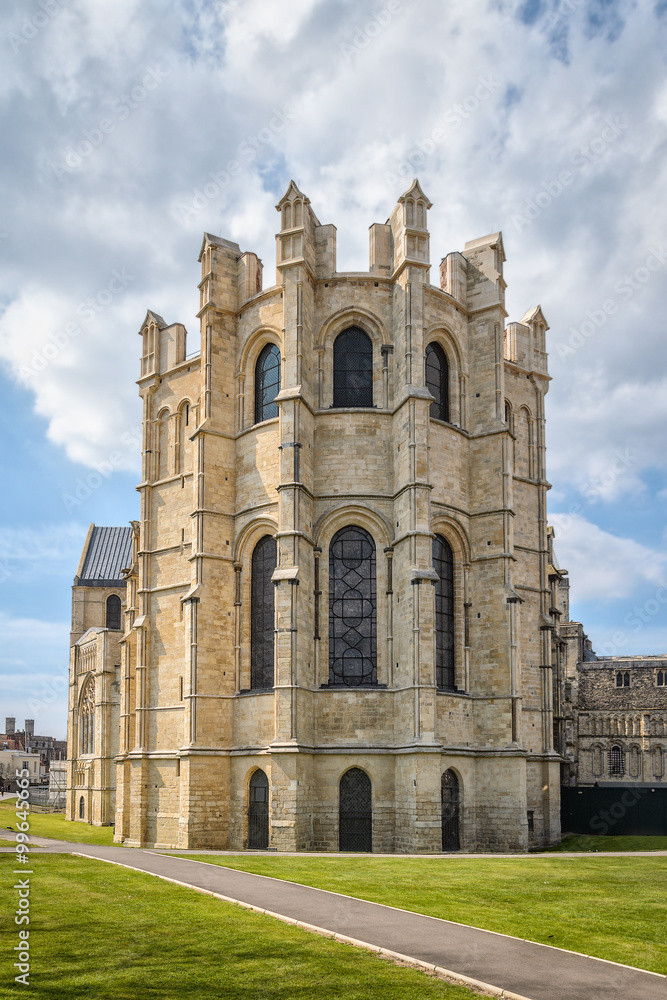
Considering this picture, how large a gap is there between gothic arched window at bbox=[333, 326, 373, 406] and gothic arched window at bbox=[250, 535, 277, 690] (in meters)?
5.55

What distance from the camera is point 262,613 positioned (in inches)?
1187


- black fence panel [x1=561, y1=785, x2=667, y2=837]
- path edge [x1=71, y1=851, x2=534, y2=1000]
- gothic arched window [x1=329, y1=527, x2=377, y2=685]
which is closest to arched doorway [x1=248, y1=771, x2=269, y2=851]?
gothic arched window [x1=329, y1=527, x2=377, y2=685]

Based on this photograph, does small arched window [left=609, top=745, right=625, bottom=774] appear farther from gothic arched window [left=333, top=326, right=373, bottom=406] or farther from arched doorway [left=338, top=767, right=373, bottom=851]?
gothic arched window [left=333, top=326, right=373, bottom=406]

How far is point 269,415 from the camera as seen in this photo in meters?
31.4

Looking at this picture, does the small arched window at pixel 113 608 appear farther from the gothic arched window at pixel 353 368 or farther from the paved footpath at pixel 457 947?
the paved footpath at pixel 457 947

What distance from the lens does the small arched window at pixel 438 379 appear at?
31.8 meters

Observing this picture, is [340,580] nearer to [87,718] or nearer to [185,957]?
[185,957]

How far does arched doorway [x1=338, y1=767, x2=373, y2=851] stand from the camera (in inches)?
1060

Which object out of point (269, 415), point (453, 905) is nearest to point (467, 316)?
point (269, 415)

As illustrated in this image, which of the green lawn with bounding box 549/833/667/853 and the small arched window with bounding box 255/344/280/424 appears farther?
the small arched window with bounding box 255/344/280/424

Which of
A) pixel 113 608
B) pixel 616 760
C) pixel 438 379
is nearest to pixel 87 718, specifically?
pixel 113 608

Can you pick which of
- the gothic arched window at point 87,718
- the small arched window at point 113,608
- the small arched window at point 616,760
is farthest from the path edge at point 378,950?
the small arched window at point 616,760

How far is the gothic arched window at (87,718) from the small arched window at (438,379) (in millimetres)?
38554

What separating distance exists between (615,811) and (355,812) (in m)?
13.2
